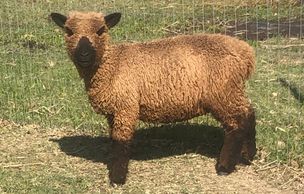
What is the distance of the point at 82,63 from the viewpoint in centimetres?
562

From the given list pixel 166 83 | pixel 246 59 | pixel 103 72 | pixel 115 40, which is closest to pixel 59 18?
pixel 103 72

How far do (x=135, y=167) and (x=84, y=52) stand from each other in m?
1.42

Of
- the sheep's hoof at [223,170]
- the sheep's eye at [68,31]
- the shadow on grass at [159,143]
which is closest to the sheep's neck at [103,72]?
the sheep's eye at [68,31]

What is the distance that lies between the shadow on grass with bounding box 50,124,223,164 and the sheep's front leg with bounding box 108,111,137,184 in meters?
0.62

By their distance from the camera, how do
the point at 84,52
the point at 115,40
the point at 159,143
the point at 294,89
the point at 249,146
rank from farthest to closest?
the point at 115,40 < the point at 294,89 < the point at 159,143 < the point at 249,146 < the point at 84,52

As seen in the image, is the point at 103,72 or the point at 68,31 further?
the point at 103,72

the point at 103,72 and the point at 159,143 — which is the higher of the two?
the point at 103,72

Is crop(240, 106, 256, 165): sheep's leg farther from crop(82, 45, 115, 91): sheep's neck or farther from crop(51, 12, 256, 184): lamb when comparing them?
crop(82, 45, 115, 91): sheep's neck

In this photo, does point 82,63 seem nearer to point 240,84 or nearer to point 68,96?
point 240,84

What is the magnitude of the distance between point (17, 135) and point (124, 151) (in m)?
1.92

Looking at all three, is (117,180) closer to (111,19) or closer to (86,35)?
(86,35)

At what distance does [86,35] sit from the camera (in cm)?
563

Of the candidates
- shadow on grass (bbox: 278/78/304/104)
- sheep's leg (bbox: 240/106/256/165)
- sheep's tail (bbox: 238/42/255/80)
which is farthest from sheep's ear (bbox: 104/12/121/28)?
shadow on grass (bbox: 278/78/304/104)

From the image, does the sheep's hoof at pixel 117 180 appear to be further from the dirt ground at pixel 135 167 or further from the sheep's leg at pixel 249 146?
the sheep's leg at pixel 249 146
